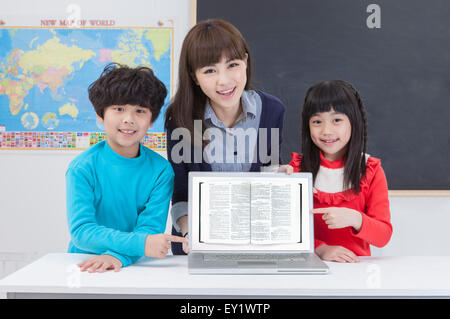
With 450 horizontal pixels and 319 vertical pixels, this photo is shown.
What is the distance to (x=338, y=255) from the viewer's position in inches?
41.4

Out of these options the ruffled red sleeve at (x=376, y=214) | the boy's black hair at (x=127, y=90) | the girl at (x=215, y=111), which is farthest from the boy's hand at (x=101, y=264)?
the ruffled red sleeve at (x=376, y=214)

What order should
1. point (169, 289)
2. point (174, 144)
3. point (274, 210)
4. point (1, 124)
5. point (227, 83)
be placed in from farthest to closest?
point (1, 124) < point (174, 144) < point (227, 83) < point (274, 210) < point (169, 289)

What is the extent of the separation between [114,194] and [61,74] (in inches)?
51.9

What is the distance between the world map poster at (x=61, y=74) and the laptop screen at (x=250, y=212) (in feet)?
4.06

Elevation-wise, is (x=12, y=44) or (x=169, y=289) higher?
(x=12, y=44)

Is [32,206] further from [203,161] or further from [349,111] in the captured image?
[349,111]

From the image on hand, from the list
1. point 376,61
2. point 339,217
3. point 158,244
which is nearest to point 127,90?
point 158,244

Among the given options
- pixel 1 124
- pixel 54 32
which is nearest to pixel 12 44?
pixel 54 32

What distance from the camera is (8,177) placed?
221cm

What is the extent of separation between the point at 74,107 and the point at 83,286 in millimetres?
1541

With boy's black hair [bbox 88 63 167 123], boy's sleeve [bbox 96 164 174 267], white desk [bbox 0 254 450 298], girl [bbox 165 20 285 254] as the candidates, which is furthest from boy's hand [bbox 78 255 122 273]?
boy's black hair [bbox 88 63 167 123]

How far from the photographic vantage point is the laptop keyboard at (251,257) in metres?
0.96

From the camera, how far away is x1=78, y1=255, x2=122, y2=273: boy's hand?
931mm
